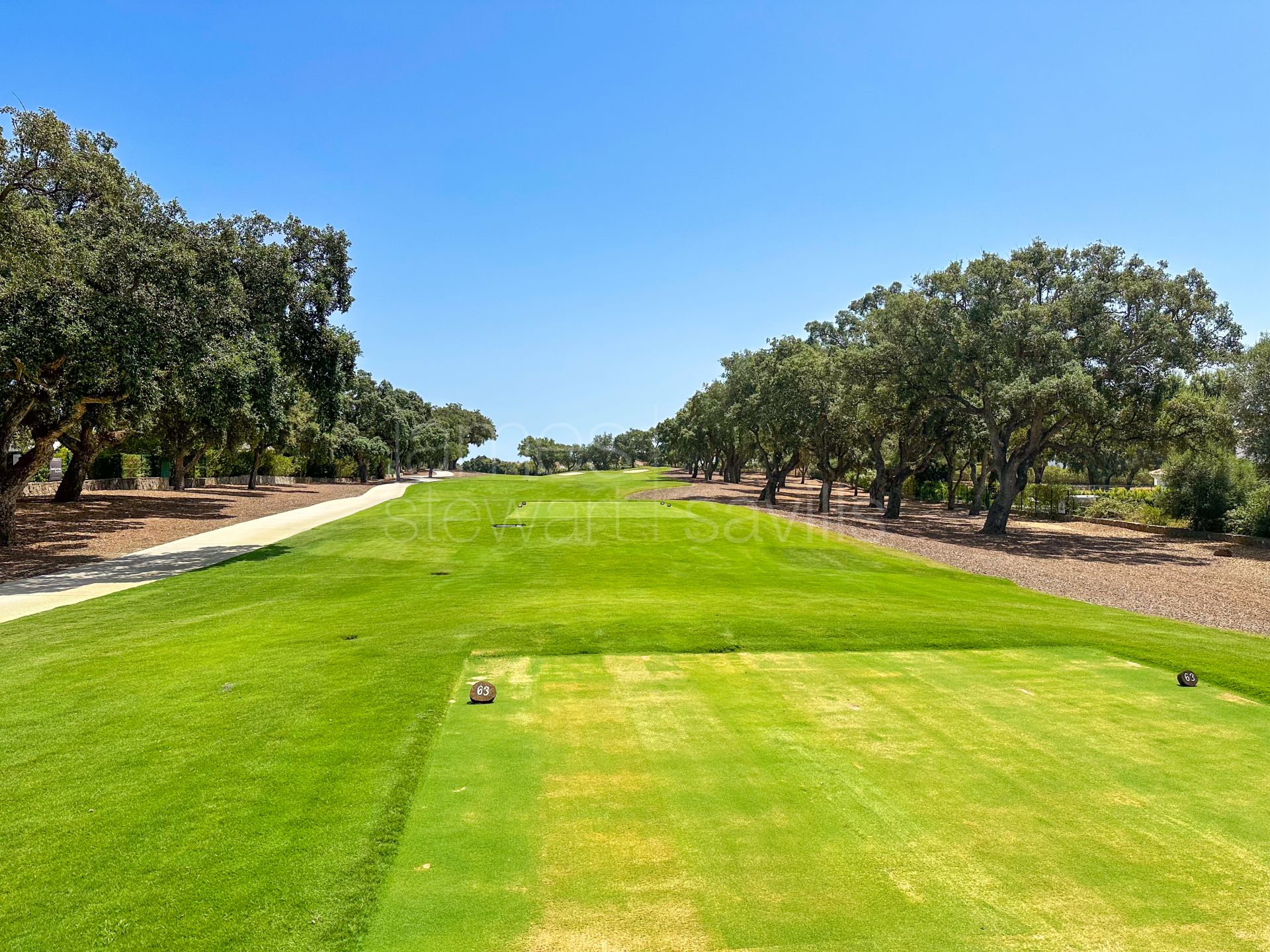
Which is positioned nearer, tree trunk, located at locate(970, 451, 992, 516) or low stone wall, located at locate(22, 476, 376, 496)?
low stone wall, located at locate(22, 476, 376, 496)

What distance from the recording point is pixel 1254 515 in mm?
29906

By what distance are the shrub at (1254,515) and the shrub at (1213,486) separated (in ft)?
2.99

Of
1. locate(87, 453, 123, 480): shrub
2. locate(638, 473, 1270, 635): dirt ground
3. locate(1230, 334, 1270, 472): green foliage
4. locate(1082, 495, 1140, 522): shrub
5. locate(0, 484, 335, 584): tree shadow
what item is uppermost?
locate(1230, 334, 1270, 472): green foliage

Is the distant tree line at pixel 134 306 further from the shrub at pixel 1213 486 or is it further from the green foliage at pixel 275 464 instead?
the shrub at pixel 1213 486

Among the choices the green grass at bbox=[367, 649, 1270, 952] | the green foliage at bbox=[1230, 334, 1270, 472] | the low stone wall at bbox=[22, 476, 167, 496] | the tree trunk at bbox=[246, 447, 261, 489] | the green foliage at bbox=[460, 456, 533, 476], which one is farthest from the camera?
the green foliage at bbox=[460, 456, 533, 476]

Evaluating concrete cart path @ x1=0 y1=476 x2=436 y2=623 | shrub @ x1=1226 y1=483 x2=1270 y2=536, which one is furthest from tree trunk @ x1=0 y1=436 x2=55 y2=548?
shrub @ x1=1226 y1=483 x2=1270 y2=536

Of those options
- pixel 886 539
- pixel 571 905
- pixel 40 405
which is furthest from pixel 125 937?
pixel 886 539

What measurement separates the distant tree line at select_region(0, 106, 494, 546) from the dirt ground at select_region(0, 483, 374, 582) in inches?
78.1

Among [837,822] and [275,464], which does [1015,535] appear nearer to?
[837,822]

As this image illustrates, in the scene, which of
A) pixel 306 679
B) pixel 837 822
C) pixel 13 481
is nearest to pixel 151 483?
pixel 13 481

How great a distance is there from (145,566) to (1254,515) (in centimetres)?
4273

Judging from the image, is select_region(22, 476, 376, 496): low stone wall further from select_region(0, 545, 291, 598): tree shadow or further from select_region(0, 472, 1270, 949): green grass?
select_region(0, 472, 1270, 949): green grass

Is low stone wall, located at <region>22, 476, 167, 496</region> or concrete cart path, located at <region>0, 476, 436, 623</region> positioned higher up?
low stone wall, located at <region>22, 476, 167, 496</region>

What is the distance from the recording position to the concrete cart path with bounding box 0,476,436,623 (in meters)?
13.2
